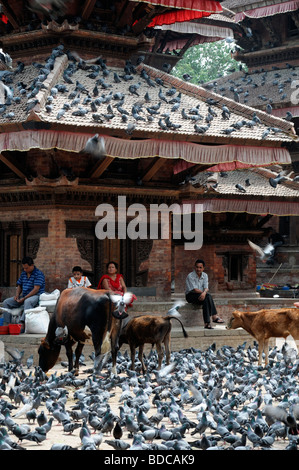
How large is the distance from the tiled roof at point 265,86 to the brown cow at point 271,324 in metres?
12.0

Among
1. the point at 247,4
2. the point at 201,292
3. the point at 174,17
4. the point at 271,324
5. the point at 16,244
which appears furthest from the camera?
the point at 247,4

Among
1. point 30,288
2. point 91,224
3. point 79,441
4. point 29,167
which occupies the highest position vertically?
point 29,167

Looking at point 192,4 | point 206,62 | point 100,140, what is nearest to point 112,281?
point 100,140

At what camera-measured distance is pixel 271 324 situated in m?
13.6

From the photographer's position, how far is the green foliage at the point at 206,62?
53.7 metres

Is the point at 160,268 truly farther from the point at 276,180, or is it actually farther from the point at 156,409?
the point at 156,409

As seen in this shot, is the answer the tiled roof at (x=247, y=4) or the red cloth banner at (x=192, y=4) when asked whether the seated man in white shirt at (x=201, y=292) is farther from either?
the tiled roof at (x=247, y=4)

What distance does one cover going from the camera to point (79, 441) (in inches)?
328

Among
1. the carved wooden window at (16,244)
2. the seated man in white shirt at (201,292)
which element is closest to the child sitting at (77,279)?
the carved wooden window at (16,244)

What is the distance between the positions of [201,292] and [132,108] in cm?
364
